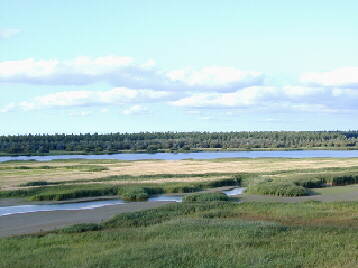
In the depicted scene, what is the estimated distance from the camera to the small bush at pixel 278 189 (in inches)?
1750

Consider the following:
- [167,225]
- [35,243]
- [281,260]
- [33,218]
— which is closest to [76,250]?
[35,243]

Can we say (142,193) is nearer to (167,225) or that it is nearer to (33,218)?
(33,218)

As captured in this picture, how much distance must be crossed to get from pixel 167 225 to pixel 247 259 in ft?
25.4

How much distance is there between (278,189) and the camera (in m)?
45.0

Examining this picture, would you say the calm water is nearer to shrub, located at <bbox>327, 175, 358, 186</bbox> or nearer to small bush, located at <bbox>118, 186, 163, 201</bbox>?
small bush, located at <bbox>118, 186, 163, 201</bbox>

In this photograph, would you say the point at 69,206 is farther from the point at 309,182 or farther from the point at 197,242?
the point at 309,182

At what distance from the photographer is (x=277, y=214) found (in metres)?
32.0

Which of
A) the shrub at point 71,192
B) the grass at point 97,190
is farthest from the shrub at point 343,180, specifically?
the shrub at point 71,192

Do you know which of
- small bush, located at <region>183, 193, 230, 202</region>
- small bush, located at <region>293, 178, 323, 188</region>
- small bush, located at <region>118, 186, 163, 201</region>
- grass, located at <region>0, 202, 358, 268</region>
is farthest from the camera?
small bush, located at <region>293, 178, 323, 188</region>

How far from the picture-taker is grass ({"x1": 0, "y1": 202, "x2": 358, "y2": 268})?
19984 mm

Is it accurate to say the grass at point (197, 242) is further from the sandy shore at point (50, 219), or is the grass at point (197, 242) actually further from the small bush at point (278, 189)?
the small bush at point (278, 189)

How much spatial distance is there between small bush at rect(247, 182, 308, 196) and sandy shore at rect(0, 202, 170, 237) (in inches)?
446

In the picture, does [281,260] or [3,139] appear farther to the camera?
[3,139]

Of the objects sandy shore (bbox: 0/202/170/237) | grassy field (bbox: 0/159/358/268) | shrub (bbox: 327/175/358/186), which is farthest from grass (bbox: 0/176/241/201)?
shrub (bbox: 327/175/358/186)
